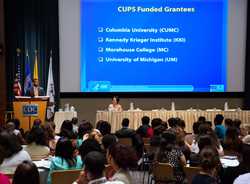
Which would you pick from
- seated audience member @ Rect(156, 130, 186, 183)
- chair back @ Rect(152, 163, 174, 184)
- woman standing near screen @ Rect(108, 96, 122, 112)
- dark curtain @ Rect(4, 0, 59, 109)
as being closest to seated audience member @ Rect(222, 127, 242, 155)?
seated audience member @ Rect(156, 130, 186, 183)

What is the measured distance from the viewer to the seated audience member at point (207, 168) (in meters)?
4.11

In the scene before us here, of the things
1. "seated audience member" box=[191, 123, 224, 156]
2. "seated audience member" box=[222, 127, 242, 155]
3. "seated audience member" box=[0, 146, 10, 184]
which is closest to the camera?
"seated audience member" box=[0, 146, 10, 184]

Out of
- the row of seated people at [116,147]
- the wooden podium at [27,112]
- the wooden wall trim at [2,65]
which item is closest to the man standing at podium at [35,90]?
the wooden podium at [27,112]

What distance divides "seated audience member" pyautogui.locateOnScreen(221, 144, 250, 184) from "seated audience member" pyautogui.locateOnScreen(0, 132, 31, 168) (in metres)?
2.09

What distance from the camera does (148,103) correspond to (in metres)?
13.4

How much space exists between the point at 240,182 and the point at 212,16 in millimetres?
9587

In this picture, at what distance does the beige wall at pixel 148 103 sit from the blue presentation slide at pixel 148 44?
0.46m

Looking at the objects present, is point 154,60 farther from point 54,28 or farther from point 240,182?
point 240,182

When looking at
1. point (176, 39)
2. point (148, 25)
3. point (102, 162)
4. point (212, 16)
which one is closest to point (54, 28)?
point (148, 25)

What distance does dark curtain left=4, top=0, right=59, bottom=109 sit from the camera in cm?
1303

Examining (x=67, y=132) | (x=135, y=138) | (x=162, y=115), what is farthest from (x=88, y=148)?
(x=162, y=115)

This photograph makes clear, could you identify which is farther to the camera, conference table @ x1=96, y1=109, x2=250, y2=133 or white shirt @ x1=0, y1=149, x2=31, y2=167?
conference table @ x1=96, y1=109, x2=250, y2=133

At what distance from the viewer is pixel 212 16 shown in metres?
13.0

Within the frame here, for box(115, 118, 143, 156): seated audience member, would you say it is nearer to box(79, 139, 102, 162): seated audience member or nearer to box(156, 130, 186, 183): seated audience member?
box(156, 130, 186, 183): seated audience member
